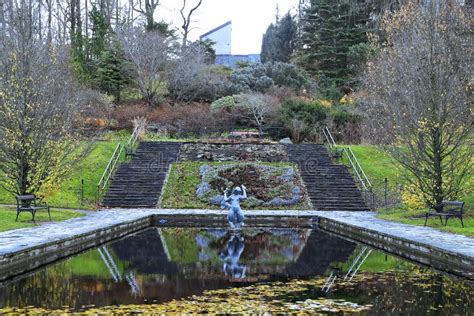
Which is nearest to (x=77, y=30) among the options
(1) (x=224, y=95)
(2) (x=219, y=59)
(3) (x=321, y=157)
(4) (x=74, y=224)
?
(1) (x=224, y=95)

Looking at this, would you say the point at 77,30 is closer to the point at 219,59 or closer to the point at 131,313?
the point at 219,59

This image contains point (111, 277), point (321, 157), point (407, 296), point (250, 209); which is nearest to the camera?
point (407, 296)

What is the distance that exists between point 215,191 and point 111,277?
13.8 m

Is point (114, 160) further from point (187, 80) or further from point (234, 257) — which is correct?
point (234, 257)

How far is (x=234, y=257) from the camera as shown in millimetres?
11852

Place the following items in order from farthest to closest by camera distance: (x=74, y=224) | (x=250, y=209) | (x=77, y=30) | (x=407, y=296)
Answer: (x=77, y=30), (x=250, y=209), (x=74, y=224), (x=407, y=296)

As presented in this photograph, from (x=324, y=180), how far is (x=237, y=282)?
16.0 meters

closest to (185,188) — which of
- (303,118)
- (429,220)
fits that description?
(303,118)

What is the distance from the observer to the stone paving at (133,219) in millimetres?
10656

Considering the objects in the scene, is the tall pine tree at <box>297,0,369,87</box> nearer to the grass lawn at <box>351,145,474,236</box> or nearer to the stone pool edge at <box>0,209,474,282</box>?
the grass lawn at <box>351,145,474,236</box>

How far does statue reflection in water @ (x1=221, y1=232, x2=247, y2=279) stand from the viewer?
10.1 meters

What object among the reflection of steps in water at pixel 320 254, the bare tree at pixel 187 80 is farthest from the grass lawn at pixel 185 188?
the bare tree at pixel 187 80

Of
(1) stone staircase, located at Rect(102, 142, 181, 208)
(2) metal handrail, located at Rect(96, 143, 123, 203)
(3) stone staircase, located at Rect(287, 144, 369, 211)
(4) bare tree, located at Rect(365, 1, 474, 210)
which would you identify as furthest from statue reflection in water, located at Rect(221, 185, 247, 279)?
(2) metal handrail, located at Rect(96, 143, 123, 203)

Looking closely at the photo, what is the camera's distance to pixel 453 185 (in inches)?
669
